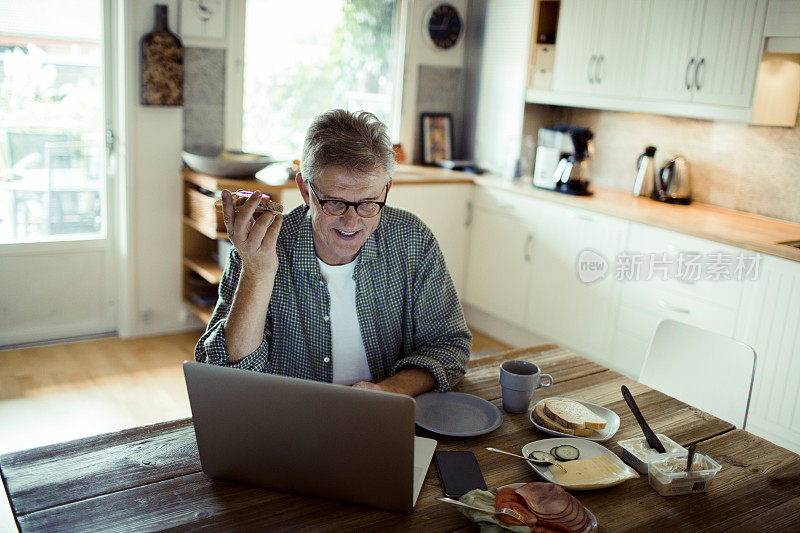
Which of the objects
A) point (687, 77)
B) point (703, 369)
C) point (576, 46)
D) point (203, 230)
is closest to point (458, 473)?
point (703, 369)

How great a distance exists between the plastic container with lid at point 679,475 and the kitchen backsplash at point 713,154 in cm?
242

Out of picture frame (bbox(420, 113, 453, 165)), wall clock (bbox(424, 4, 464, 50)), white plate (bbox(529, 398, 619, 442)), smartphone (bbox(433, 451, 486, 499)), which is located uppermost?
wall clock (bbox(424, 4, 464, 50))

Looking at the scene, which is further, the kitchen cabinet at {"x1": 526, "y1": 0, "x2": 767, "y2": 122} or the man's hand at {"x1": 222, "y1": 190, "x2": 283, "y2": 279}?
the kitchen cabinet at {"x1": 526, "y1": 0, "x2": 767, "y2": 122}

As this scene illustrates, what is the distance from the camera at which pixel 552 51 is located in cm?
403

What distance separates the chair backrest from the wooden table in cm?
38

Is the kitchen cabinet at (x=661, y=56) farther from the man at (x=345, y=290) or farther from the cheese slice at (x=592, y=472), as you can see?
the cheese slice at (x=592, y=472)

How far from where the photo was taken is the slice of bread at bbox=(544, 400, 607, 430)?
1.44 meters

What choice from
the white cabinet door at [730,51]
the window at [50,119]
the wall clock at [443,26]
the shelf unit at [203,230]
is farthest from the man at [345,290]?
the wall clock at [443,26]

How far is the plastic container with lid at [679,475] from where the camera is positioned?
125 cm

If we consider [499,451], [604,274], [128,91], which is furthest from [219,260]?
[499,451]

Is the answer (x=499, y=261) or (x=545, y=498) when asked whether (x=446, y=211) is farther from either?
(x=545, y=498)

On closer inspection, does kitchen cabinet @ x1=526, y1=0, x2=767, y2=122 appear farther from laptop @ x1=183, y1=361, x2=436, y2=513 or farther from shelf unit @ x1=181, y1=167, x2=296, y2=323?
laptop @ x1=183, y1=361, x2=436, y2=513

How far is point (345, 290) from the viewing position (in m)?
1.78

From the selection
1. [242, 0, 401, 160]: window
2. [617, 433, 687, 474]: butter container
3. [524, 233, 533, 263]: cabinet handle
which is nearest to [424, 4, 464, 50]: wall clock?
[242, 0, 401, 160]: window
